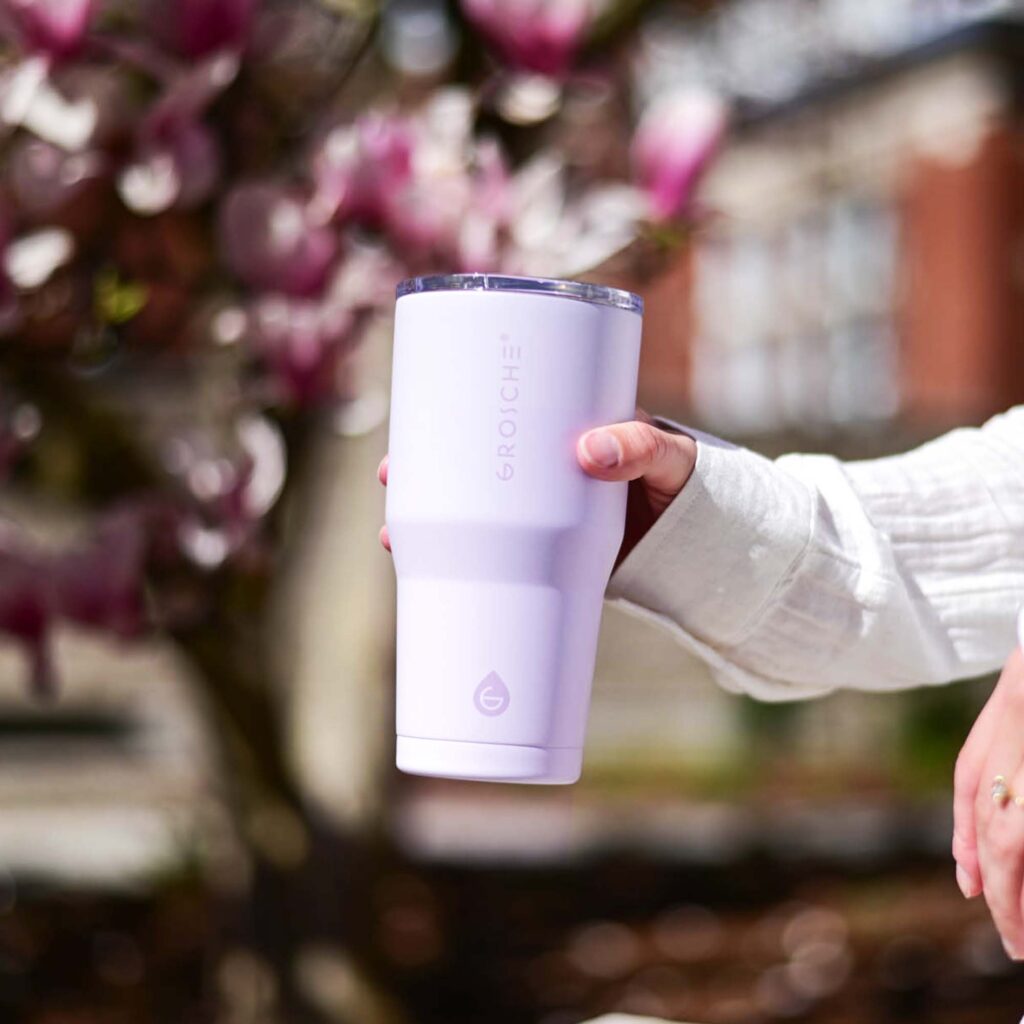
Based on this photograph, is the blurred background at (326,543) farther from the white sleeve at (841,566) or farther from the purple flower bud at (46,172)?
the white sleeve at (841,566)

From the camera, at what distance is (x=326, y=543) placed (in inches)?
128

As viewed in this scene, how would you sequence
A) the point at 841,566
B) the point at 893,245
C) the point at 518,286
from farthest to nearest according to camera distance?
the point at 893,245
the point at 841,566
the point at 518,286

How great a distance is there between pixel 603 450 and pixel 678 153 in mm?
1113

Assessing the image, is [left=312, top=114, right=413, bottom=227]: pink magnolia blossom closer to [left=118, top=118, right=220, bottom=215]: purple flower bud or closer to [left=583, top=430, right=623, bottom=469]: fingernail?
[left=118, top=118, right=220, bottom=215]: purple flower bud

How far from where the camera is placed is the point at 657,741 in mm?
10969

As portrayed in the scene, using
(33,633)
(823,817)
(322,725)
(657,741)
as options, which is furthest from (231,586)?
(657,741)

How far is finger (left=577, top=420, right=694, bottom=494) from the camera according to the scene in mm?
1124

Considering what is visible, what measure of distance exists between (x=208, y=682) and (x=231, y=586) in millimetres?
721

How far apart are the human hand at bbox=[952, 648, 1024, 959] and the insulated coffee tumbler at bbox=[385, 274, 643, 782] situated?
0.29 m

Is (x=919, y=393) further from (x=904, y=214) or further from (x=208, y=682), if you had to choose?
(x=208, y=682)

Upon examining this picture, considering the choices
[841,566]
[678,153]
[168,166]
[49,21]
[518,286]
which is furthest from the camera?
[678,153]

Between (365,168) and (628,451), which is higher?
(628,451)

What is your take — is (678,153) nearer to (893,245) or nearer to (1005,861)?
(1005,861)

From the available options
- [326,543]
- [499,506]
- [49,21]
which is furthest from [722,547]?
[326,543]
